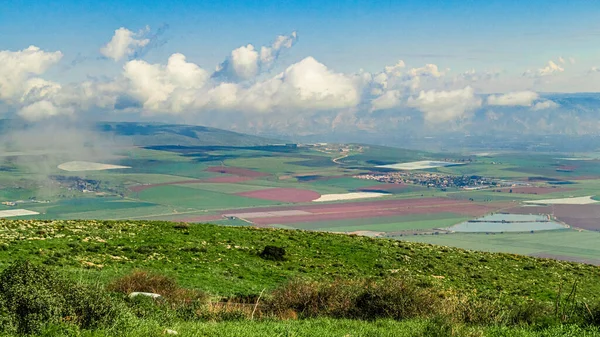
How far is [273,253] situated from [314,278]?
7.23m

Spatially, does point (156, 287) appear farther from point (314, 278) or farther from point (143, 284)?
point (314, 278)

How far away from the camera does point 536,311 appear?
22.6 meters

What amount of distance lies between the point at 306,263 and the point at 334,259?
2.86 m

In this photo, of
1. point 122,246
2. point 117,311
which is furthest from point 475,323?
point 122,246

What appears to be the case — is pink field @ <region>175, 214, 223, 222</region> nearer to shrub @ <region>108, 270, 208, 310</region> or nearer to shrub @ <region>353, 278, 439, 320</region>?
shrub @ <region>108, 270, 208, 310</region>

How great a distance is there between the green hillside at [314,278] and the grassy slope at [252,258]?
9cm

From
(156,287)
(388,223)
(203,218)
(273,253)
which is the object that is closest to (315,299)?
(156,287)

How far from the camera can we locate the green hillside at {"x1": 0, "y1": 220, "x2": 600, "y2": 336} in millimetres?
19344

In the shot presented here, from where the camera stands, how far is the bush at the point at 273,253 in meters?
38.8

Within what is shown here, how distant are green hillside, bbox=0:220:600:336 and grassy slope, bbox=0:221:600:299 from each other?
0.29 ft

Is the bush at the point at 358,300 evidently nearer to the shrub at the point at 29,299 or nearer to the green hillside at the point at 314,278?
the green hillside at the point at 314,278

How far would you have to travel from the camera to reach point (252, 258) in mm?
38469

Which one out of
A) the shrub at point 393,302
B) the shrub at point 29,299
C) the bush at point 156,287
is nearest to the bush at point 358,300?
the shrub at point 393,302

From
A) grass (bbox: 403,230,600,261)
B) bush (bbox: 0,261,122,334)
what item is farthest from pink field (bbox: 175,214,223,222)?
bush (bbox: 0,261,122,334)
